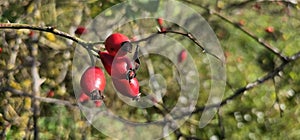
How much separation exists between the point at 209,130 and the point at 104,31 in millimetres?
904

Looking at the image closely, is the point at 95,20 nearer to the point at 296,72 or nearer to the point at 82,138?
the point at 82,138

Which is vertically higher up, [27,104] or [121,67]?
[121,67]

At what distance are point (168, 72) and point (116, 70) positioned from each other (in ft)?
7.51

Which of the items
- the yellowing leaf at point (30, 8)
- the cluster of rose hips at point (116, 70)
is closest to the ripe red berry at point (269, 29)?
the yellowing leaf at point (30, 8)

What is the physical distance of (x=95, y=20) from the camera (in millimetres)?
2852

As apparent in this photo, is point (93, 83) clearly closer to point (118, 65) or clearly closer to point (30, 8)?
point (118, 65)

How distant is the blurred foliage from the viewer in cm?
245

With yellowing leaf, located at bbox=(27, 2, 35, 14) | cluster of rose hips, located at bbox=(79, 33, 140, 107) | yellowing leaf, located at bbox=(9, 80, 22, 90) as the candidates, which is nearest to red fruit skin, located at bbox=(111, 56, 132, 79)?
cluster of rose hips, located at bbox=(79, 33, 140, 107)

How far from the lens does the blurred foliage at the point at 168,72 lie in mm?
2445

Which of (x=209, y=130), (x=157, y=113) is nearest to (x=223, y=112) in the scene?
(x=209, y=130)

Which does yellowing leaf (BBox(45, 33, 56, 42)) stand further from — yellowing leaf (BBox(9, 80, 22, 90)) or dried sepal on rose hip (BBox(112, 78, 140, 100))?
dried sepal on rose hip (BBox(112, 78, 140, 100))

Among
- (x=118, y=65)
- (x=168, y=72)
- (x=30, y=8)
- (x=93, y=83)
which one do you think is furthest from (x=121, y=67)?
(x=168, y=72)

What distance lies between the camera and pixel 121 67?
0.97 metres

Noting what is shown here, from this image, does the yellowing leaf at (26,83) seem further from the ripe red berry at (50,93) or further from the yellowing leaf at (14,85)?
the ripe red berry at (50,93)
